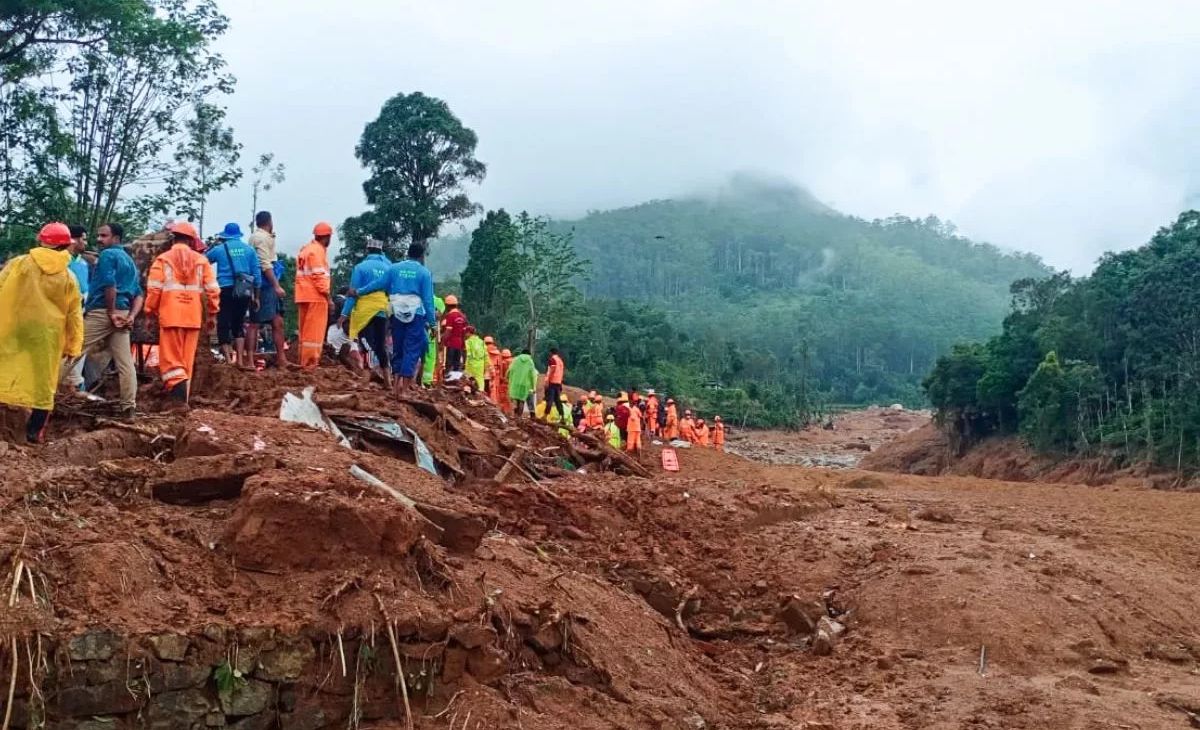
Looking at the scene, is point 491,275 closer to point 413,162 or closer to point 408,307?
point 413,162

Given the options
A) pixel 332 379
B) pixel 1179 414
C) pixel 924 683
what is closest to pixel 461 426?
pixel 332 379

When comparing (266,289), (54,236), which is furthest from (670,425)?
(54,236)

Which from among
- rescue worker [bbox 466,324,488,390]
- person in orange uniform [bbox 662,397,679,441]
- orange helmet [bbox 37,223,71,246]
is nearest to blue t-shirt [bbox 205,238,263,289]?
orange helmet [bbox 37,223,71,246]

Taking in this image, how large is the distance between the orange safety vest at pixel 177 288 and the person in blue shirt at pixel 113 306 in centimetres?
15

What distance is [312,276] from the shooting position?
9211 mm

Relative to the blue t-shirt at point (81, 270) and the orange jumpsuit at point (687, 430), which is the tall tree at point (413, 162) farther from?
the blue t-shirt at point (81, 270)

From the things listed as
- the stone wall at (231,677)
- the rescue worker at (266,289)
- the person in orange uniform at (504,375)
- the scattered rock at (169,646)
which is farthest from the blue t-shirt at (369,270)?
the person in orange uniform at (504,375)

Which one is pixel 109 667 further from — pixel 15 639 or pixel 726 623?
pixel 726 623

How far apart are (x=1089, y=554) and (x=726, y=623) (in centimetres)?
367

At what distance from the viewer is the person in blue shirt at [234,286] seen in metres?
8.47

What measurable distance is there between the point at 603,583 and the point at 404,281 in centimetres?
420

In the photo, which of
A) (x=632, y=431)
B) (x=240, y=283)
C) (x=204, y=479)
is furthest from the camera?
(x=632, y=431)

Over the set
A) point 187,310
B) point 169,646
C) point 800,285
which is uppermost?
point 800,285

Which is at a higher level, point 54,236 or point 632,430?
point 54,236
